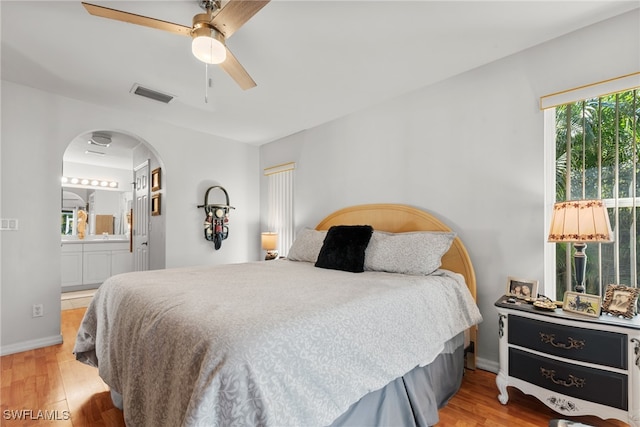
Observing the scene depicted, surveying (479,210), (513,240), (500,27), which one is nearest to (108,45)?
(500,27)

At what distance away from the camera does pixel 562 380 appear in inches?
63.7

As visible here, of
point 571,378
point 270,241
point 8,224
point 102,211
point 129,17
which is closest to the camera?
point 129,17

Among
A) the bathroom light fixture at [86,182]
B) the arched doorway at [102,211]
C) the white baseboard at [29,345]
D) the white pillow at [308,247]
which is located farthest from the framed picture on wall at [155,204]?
the bathroom light fixture at [86,182]

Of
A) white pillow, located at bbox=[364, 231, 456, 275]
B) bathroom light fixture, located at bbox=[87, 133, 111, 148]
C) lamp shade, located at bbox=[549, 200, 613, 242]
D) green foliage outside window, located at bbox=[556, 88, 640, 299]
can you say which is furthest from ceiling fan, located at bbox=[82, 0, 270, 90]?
bathroom light fixture, located at bbox=[87, 133, 111, 148]

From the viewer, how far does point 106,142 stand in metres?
4.36

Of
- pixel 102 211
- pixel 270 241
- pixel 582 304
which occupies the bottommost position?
pixel 582 304

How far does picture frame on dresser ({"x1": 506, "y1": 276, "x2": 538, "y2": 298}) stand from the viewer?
6.22ft

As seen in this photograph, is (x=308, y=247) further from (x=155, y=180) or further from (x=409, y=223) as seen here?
(x=155, y=180)

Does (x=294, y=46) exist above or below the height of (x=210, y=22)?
above

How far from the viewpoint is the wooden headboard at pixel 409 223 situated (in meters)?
2.29

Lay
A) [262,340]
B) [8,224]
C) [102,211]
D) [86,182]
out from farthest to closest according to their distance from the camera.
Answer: [102,211]
[86,182]
[8,224]
[262,340]

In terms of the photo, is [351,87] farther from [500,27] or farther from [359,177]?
[500,27]

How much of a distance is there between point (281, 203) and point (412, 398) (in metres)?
3.12

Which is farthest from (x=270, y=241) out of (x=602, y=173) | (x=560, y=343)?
(x=602, y=173)
